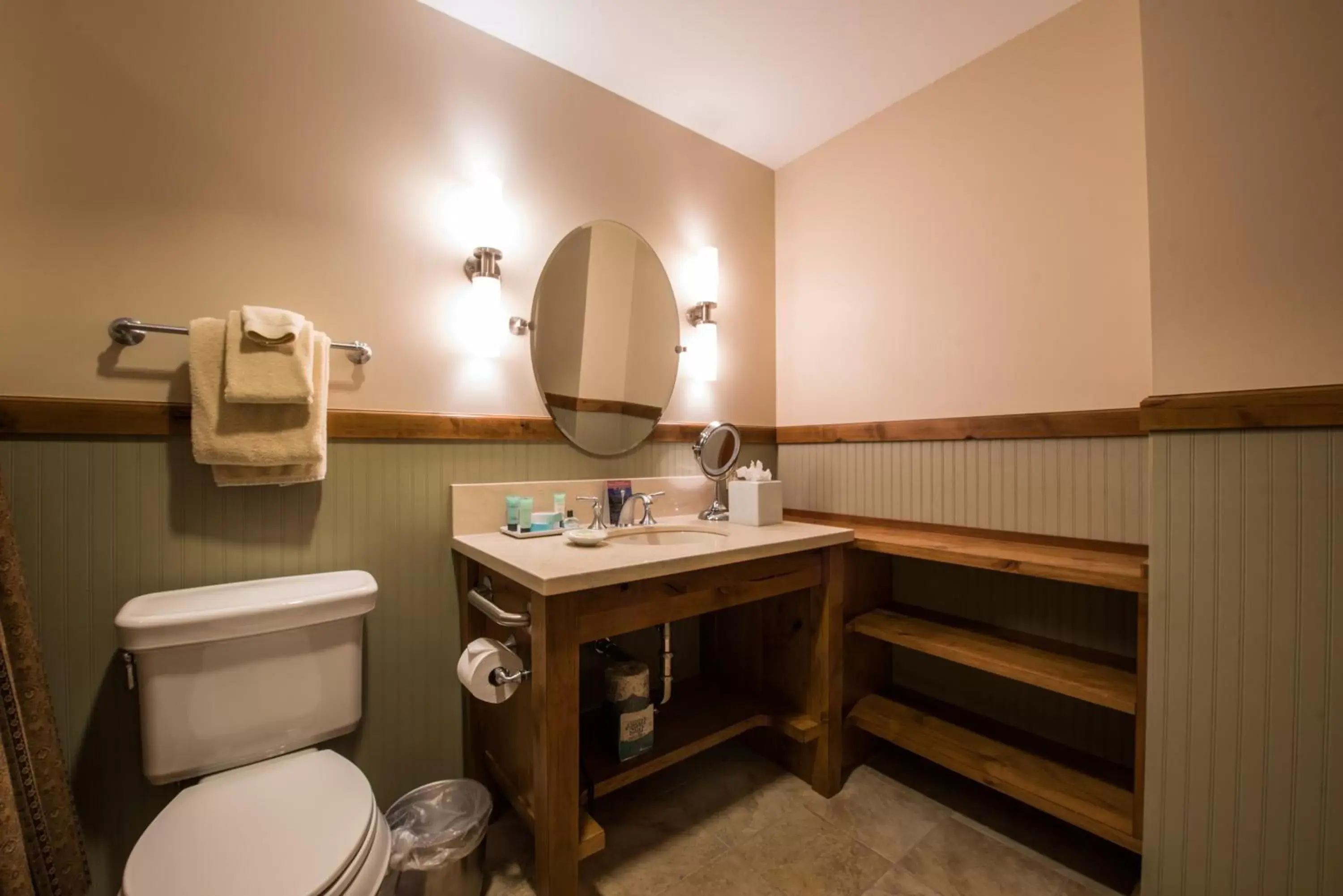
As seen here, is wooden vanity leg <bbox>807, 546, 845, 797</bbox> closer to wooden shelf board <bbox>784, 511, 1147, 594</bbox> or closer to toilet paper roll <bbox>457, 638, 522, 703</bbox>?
wooden shelf board <bbox>784, 511, 1147, 594</bbox>

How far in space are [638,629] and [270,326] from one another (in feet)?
3.41

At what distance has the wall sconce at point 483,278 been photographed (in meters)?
1.42

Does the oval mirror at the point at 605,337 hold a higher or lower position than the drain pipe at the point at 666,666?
higher

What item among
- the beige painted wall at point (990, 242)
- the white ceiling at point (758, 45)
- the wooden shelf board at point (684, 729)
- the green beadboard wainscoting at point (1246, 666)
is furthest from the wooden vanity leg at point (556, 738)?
the white ceiling at point (758, 45)

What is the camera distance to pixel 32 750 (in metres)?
0.88

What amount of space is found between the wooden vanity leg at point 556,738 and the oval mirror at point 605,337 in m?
0.75

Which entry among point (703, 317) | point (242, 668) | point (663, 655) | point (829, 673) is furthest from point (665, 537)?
point (242, 668)

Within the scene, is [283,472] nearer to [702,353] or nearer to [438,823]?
[438,823]

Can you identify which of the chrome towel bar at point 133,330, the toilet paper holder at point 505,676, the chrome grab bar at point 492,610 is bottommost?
the toilet paper holder at point 505,676

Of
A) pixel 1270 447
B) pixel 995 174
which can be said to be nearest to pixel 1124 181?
pixel 995 174

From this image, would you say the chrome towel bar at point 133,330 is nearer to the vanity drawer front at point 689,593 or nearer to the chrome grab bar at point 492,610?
the chrome grab bar at point 492,610

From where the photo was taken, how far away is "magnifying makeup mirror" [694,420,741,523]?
176 cm

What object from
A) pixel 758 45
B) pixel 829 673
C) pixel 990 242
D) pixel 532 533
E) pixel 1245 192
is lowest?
pixel 829 673

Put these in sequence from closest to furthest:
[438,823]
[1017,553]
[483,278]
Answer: [438,823], [1017,553], [483,278]
